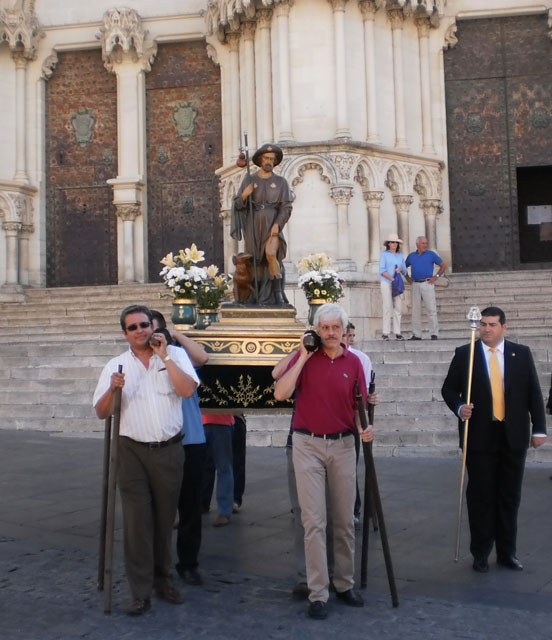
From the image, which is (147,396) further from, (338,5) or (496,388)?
(338,5)

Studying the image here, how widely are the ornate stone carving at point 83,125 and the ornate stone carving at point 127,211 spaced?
7.69ft

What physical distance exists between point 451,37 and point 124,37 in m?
8.35

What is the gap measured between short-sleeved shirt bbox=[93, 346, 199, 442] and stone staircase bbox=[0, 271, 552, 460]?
19.4 ft

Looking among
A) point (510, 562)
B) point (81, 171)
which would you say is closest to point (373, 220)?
point (81, 171)

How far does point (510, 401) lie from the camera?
230 inches

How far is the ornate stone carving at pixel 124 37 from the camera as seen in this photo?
20.6 m

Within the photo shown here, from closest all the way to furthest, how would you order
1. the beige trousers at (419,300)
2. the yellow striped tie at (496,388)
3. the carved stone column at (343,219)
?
the yellow striped tie at (496,388) < the beige trousers at (419,300) < the carved stone column at (343,219)

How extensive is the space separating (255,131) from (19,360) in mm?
7931

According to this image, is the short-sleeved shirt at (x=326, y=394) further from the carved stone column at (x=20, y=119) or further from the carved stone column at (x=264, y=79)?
the carved stone column at (x=20, y=119)

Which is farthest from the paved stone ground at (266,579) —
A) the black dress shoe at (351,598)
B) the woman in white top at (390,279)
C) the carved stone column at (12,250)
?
the carved stone column at (12,250)

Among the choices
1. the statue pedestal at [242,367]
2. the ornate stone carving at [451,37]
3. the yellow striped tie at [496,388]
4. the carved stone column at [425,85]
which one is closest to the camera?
the yellow striped tie at [496,388]

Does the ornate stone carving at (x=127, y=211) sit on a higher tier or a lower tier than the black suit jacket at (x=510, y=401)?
higher

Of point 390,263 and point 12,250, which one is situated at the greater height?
point 12,250

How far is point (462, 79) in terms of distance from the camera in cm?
2023
